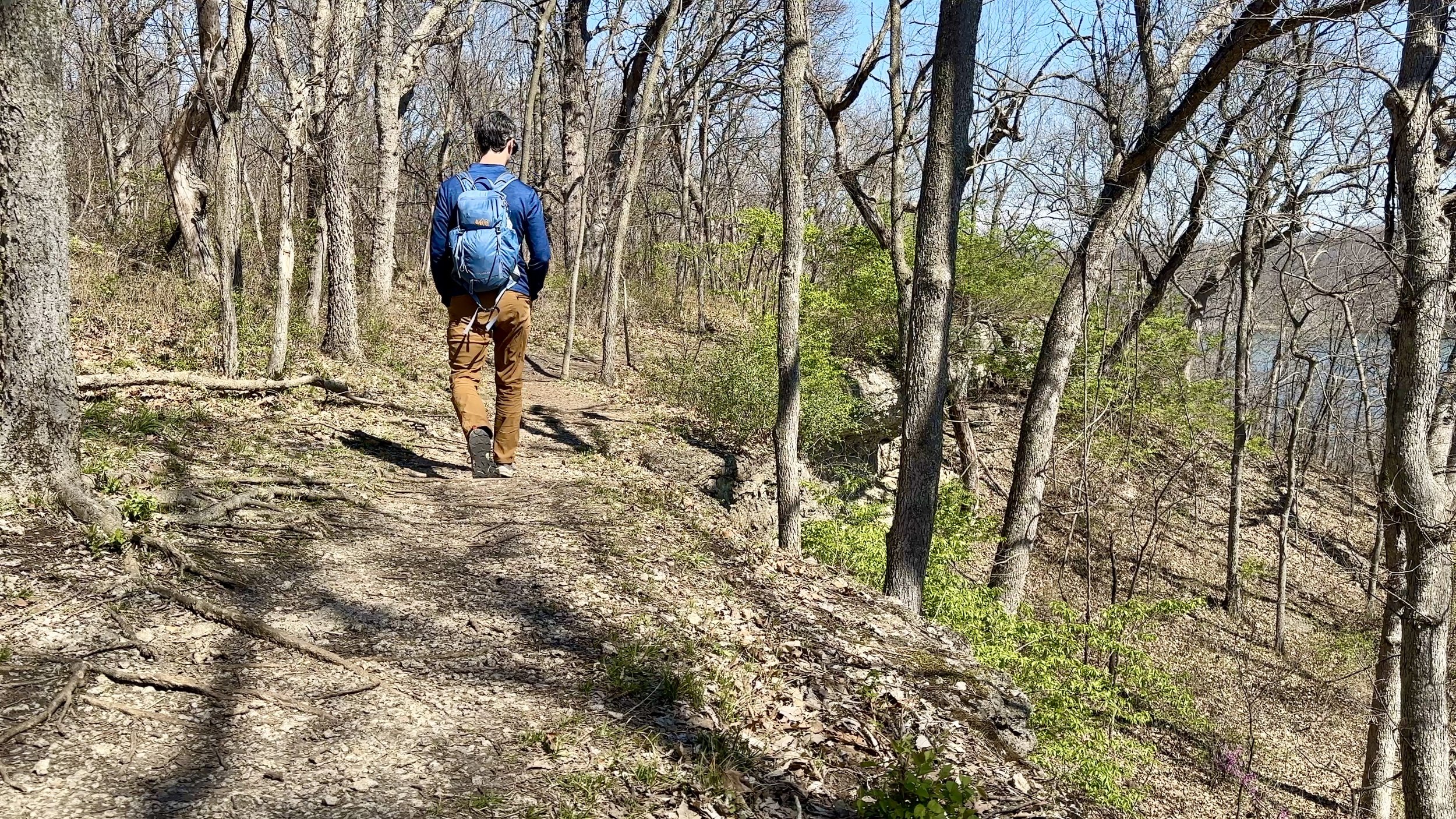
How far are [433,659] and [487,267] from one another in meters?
2.86

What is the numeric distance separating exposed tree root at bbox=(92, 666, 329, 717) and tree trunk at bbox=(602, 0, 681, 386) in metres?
9.14

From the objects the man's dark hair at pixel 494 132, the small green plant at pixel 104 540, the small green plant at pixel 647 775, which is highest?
the man's dark hair at pixel 494 132

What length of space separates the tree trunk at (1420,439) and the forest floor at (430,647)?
5.09 metres

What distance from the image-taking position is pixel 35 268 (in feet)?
11.7

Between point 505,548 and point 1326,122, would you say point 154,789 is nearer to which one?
point 505,548

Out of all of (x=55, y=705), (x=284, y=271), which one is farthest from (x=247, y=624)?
(x=284, y=271)

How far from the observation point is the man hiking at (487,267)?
5.48m

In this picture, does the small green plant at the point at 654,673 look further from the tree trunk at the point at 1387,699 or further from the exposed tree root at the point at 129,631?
the tree trunk at the point at 1387,699

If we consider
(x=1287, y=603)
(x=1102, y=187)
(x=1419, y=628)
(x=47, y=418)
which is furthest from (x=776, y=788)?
(x=1287, y=603)

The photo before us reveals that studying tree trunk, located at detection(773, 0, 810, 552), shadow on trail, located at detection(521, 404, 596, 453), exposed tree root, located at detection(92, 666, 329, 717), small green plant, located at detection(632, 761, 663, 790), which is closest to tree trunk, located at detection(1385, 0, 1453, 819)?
tree trunk, located at detection(773, 0, 810, 552)

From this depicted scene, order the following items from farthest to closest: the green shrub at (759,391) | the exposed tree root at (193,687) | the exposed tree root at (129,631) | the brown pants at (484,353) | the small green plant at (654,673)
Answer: the green shrub at (759,391) → the brown pants at (484,353) → the small green plant at (654,673) → the exposed tree root at (129,631) → the exposed tree root at (193,687)

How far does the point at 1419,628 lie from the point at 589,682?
7869mm

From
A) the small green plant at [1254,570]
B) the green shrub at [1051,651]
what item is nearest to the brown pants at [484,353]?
the green shrub at [1051,651]

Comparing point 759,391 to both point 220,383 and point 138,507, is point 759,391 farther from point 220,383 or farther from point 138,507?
point 138,507
